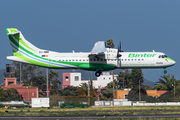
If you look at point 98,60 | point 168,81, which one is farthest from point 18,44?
point 168,81

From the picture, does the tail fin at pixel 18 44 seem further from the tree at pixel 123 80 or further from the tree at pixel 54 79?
the tree at pixel 54 79

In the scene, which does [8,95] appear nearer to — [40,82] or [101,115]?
[40,82]

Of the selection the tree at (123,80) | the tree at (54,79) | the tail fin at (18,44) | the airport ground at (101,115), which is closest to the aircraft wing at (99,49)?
the airport ground at (101,115)

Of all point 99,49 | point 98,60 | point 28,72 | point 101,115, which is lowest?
point 101,115

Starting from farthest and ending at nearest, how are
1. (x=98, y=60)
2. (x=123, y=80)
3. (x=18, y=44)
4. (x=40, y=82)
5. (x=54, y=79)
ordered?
(x=54, y=79) < (x=123, y=80) < (x=40, y=82) < (x=18, y=44) < (x=98, y=60)

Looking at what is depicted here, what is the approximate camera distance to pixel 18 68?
12694 centimetres

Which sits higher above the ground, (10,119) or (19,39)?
(19,39)

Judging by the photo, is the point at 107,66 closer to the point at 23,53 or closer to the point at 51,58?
the point at 51,58

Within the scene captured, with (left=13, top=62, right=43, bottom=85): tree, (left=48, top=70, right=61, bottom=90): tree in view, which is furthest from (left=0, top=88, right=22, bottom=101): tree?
(left=48, top=70, right=61, bottom=90): tree

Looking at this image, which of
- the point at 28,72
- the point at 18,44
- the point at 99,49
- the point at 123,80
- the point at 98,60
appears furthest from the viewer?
the point at 28,72

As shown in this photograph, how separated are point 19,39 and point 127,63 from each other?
1679 cm

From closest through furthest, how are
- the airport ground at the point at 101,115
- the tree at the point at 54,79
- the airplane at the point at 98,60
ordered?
the airport ground at the point at 101,115 → the airplane at the point at 98,60 → the tree at the point at 54,79

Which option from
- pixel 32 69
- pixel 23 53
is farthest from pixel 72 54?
pixel 32 69

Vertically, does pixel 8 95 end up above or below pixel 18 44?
below
